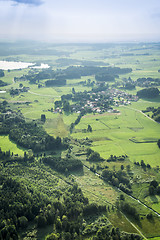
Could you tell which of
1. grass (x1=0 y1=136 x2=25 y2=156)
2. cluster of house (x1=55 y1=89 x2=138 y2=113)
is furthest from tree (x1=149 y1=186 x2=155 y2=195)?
cluster of house (x1=55 y1=89 x2=138 y2=113)

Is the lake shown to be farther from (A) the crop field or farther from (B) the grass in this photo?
(B) the grass

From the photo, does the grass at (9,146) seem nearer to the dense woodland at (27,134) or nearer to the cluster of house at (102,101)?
the dense woodland at (27,134)

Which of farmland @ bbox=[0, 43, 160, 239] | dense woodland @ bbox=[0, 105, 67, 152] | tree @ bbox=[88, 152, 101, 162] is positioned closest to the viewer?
farmland @ bbox=[0, 43, 160, 239]

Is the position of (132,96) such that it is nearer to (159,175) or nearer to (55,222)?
(159,175)

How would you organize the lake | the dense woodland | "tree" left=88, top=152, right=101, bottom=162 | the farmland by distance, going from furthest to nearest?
the lake < the dense woodland < "tree" left=88, top=152, right=101, bottom=162 < the farmland

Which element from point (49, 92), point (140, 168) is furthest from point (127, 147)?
point (49, 92)

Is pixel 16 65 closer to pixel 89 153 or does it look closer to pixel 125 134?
pixel 125 134

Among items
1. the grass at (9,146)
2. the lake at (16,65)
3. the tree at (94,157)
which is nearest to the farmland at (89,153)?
the grass at (9,146)

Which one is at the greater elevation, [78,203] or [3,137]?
[3,137]
